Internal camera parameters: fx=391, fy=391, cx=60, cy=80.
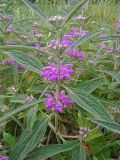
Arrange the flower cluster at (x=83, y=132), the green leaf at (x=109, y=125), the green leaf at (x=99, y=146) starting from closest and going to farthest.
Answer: the green leaf at (x=109, y=125) < the flower cluster at (x=83, y=132) < the green leaf at (x=99, y=146)

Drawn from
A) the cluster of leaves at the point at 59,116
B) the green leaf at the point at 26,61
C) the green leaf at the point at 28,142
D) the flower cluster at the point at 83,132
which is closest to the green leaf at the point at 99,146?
the cluster of leaves at the point at 59,116

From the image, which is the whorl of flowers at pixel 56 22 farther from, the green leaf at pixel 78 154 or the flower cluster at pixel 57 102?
the green leaf at pixel 78 154

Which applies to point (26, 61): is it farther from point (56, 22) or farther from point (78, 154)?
point (78, 154)

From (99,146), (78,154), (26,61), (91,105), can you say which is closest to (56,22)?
(26,61)

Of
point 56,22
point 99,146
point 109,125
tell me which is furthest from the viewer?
point 99,146

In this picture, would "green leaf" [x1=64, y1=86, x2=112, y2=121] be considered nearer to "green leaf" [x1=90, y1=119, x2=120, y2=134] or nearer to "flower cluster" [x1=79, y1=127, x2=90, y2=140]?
"green leaf" [x1=90, y1=119, x2=120, y2=134]

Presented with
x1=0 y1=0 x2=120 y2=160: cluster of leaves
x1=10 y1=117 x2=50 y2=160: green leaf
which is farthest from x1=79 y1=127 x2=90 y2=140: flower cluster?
x1=10 y1=117 x2=50 y2=160: green leaf

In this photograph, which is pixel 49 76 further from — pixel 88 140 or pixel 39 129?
pixel 88 140

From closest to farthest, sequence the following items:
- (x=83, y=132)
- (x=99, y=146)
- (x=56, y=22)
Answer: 1. (x=56, y=22)
2. (x=83, y=132)
3. (x=99, y=146)

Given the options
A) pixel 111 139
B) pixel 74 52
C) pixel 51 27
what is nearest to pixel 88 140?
pixel 111 139
